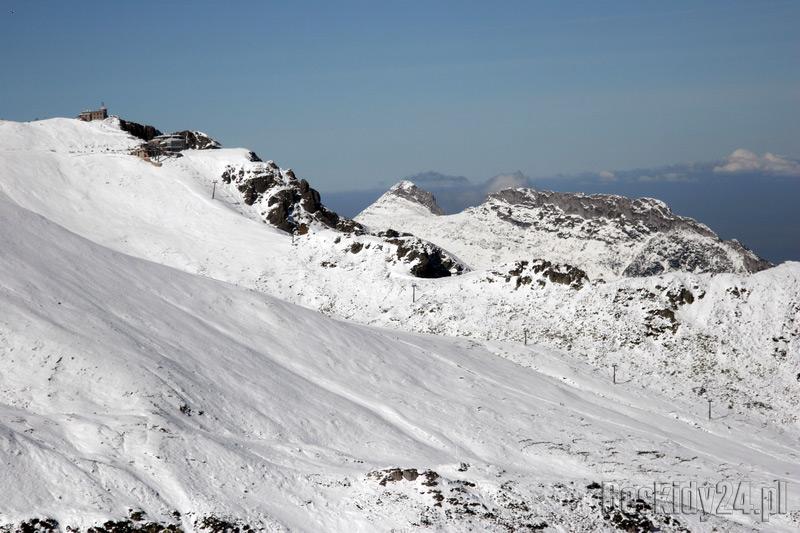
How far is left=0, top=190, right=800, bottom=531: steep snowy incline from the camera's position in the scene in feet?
85.7

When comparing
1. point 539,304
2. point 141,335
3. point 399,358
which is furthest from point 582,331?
point 141,335

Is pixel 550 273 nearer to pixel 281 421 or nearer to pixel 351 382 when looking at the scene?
pixel 351 382

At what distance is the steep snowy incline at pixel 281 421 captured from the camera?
2611cm

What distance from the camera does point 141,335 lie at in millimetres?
38594

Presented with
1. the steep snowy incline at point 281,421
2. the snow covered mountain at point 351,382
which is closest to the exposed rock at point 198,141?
the snow covered mountain at point 351,382

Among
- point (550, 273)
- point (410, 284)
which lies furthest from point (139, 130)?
point (550, 273)

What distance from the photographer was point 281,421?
3503 cm

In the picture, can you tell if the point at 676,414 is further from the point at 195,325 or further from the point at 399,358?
the point at 195,325

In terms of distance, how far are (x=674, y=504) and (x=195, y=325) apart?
26218 mm

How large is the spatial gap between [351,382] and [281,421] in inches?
324

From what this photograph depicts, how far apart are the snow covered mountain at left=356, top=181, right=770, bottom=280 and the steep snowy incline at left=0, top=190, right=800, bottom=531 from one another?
184ft

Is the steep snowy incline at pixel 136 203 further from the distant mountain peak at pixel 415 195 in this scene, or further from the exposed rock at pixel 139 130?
the distant mountain peak at pixel 415 195

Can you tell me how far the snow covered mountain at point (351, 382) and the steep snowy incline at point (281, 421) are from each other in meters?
0.12

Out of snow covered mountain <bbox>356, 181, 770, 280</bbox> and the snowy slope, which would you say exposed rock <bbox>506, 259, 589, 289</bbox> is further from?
snow covered mountain <bbox>356, 181, 770, 280</bbox>
